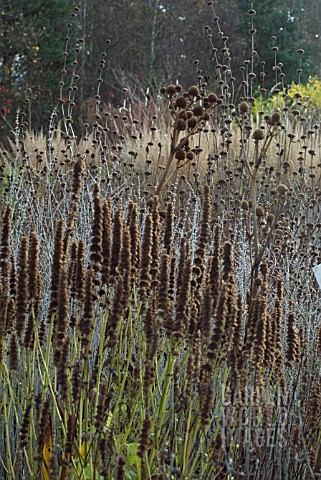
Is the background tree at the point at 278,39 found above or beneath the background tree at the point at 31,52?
above

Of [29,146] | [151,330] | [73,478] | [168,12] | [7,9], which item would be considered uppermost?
[168,12]

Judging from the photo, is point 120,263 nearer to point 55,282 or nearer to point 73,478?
point 55,282

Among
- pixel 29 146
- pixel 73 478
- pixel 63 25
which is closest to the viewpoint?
pixel 73 478

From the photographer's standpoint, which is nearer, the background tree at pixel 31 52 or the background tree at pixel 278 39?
the background tree at pixel 31 52

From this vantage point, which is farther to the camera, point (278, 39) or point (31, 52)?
point (278, 39)

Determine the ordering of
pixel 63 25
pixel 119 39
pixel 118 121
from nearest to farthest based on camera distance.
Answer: pixel 118 121
pixel 63 25
pixel 119 39

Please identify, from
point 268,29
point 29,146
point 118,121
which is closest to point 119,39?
point 268,29

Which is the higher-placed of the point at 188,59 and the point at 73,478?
the point at 188,59

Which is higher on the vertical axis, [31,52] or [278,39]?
[278,39]

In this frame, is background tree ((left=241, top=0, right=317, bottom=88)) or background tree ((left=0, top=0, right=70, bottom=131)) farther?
background tree ((left=241, top=0, right=317, bottom=88))

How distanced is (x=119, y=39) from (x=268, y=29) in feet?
15.4

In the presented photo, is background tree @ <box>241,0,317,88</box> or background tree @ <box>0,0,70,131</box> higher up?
background tree @ <box>241,0,317,88</box>

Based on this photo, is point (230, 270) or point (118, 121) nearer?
point (230, 270)

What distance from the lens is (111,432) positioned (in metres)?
1.79
